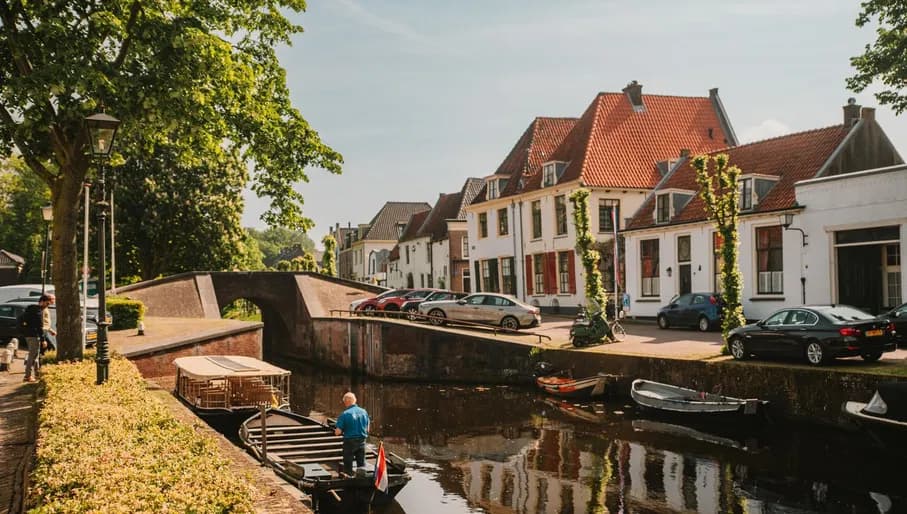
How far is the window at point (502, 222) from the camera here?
48.6 meters

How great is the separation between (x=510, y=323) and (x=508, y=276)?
1509cm

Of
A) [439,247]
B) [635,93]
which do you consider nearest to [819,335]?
[635,93]

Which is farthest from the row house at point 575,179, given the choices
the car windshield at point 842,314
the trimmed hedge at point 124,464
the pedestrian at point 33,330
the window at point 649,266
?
the trimmed hedge at point 124,464

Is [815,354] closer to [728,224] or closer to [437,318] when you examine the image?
[728,224]

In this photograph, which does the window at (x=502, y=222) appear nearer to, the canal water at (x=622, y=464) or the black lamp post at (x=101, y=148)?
the canal water at (x=622, y=464)

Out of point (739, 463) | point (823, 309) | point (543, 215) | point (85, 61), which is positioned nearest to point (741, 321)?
point (823, 309)

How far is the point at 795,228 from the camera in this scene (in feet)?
94.5

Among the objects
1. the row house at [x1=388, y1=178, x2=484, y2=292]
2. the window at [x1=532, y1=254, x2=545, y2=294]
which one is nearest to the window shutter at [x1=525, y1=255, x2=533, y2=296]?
the window at [x1=532, y1=254, x2=545, y2=294]

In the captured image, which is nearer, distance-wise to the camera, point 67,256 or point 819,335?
point 67,256

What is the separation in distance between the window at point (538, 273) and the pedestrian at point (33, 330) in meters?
30.0

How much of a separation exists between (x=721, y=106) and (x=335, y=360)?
27.7 metres

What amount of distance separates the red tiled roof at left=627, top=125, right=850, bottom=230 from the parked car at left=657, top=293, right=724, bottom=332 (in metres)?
4.06

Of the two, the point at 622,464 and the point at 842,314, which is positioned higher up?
the point at 842,314

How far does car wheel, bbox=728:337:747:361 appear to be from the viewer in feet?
70.3
